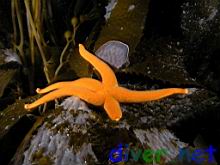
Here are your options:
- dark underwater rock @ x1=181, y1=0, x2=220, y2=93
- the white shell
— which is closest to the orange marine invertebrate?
the white shell

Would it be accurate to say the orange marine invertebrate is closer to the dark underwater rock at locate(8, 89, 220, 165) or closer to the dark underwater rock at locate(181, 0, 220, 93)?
the dark underwater rock at locate(8, 89, 220, 165)

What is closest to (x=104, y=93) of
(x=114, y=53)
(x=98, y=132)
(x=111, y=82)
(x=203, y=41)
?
(x=111, y=82)

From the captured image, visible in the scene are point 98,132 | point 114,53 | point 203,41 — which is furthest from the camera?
point 203,41

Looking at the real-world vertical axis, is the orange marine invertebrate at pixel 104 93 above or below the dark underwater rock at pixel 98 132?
above

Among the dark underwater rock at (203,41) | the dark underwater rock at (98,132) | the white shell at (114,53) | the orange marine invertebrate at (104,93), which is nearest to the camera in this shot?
the dark underwater rock at (98,132)

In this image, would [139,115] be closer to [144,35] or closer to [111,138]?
[111,138]

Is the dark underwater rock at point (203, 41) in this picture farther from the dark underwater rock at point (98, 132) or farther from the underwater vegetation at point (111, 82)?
the dark underwater rock at point (98, 132)

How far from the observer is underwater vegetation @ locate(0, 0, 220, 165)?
5.27ft

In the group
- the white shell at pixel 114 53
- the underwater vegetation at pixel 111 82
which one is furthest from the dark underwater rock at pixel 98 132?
the white shell at pixel 114 53

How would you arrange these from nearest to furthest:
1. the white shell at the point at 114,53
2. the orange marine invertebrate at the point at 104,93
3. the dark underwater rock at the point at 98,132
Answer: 1. the dark underwater rock at the point at 98,132
2. the orange marine invertebrate at the point at 104,93
3. the white shell at the point at 114,53

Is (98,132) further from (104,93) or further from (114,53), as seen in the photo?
(114,53)

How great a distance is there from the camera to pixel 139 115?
68.7 inches

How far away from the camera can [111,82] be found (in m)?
1.72

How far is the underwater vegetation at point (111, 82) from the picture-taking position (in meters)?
1.61
